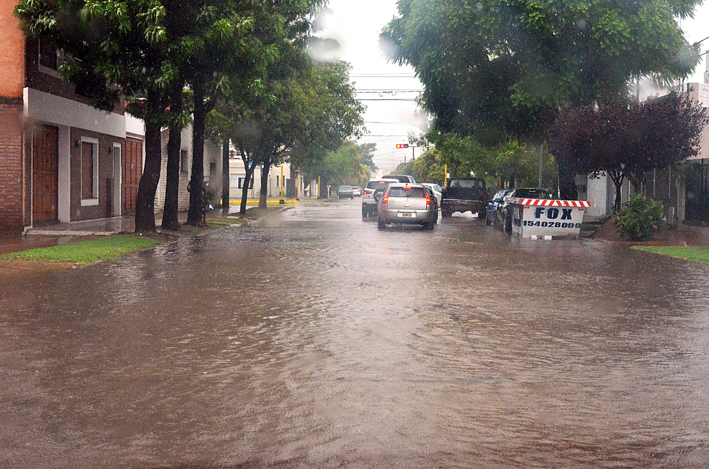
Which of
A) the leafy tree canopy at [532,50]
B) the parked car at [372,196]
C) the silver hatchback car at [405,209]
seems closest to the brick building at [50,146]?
the silver hatchback car at [405,209]

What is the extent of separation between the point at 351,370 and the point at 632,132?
23.1 metres

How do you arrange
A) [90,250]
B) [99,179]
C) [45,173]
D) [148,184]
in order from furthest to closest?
[99,179]
[45,173]
[148,184]
[90,250]

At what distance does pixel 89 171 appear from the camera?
97.5 ft

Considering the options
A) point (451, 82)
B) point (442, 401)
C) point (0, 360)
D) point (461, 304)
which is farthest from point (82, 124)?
point (442, 401)

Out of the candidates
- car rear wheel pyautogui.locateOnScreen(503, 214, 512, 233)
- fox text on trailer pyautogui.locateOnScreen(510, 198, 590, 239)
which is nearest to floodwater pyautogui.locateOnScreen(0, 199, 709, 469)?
fox text on trailer pyautogui.locateOnScreen(510, 198, 590, 239)

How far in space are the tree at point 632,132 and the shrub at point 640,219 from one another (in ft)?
10.4

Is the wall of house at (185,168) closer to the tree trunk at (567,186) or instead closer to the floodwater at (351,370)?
the tree trunk at (567,186)

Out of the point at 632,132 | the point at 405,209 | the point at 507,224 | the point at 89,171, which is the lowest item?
the point at 507,224

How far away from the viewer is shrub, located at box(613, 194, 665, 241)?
25500mm

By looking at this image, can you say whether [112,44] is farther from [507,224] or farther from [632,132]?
[632,132]

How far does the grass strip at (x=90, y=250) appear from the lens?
16.3 metres

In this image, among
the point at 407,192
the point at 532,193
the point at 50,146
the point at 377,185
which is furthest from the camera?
the point at 377,185

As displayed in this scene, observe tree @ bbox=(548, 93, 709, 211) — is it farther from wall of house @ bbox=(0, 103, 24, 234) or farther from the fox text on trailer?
wall of house @ bbox=(0, 103, 24, 234)

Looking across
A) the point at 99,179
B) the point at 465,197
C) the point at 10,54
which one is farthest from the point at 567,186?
the point at 10,54
